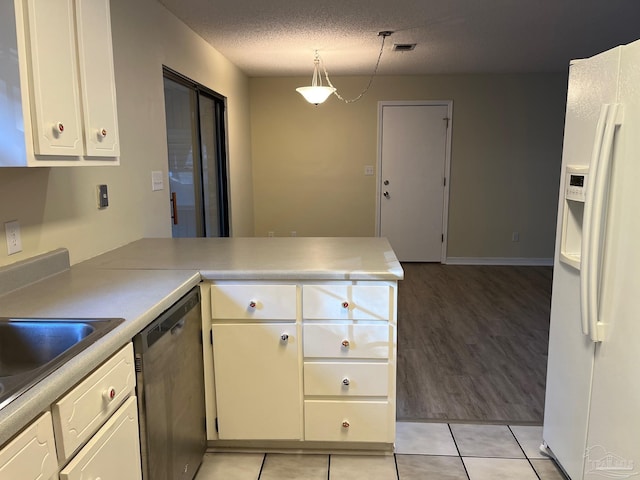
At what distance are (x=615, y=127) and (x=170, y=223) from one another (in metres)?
Answer: 2.50

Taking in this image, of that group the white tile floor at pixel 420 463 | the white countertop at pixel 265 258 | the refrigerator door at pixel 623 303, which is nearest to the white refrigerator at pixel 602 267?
the refrigerator door at pixel 623 303

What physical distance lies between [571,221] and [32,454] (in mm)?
1847

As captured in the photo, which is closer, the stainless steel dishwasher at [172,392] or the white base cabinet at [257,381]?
the stainless steel dishwasher at [172,392]

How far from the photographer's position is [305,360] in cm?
201

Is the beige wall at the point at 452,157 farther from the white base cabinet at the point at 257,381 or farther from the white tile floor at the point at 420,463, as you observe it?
the white base cabinet at the point at 257,381

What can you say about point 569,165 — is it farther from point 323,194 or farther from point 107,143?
point 323,194

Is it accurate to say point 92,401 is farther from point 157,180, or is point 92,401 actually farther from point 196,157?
point 196,157

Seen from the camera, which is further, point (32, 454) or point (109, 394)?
point (109, 394)

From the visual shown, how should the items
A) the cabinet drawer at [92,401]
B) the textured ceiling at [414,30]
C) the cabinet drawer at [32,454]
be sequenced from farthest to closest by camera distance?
1. the textured ceiling at [414,30]
2. the cabinet drawer at [92,401]
3. the cabinet drawer at [32,454]

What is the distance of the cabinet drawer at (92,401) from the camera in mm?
1048

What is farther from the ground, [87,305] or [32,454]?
[87,305]

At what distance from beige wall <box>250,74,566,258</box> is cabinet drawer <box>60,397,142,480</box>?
4.73m

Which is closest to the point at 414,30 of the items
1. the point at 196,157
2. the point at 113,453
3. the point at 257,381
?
the point at 196,157

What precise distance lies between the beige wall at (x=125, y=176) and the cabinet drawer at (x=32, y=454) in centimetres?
90
